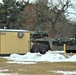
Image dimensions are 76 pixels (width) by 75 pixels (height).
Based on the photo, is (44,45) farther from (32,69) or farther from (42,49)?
(32,69)

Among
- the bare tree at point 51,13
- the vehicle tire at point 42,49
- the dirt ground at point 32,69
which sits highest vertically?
the bare tree at point 51,13

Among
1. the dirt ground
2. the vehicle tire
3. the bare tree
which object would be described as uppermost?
the bare tree

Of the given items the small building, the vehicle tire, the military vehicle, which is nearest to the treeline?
the military vehicle

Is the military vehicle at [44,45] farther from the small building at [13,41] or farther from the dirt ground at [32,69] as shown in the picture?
the dirt ground at [32,69]

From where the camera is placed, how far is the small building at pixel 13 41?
88.5 feet

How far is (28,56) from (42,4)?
40230 millimetres

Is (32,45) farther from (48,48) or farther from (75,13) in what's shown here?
(75,13)

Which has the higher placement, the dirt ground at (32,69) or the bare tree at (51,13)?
the bare tree at (51,13)

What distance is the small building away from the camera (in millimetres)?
26989

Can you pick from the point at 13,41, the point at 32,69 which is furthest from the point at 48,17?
the point at 32,69

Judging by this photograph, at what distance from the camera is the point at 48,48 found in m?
31.0

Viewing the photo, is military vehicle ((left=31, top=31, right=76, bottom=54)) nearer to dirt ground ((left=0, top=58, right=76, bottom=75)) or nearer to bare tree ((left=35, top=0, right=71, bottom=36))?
dirt ground ((left=0, top=58, right=76, bottom=75))

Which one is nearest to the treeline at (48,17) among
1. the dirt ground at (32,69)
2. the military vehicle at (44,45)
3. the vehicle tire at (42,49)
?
the military vehicle at (44,45)

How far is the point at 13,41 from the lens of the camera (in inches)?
1077
